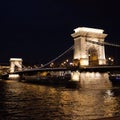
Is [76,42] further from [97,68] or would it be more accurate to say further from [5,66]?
[5,66]

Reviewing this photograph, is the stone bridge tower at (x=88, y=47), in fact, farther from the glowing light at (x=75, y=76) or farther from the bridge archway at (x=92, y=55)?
the glowing light at (x=75, y=76)

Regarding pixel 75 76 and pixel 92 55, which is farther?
pixel 92 55

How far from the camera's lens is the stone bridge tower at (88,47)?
1786 inches

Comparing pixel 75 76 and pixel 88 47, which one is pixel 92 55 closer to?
pixel 88 47

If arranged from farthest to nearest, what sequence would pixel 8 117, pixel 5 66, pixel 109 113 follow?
pixel 5 66 → pixel 109 113 → pixel 8 117

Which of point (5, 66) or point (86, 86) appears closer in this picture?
point (86, 86)

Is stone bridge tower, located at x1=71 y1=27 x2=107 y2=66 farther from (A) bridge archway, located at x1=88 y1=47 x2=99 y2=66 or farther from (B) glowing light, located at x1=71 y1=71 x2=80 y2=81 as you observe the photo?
(B) glowing light, located at x1=71 y1=71 x2=80 y2=81

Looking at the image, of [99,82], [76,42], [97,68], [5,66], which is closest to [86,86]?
[99,82]

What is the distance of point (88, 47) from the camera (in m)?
46.8

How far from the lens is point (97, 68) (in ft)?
119


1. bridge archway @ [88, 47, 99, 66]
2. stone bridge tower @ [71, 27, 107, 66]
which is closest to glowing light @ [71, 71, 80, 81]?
stone bridge tower @ [71, 27, 107, 66]

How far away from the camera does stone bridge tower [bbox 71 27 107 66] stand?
149 ft

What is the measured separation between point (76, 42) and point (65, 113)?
3094 centimetres

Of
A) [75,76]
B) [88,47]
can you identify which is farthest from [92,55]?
[75,76]
